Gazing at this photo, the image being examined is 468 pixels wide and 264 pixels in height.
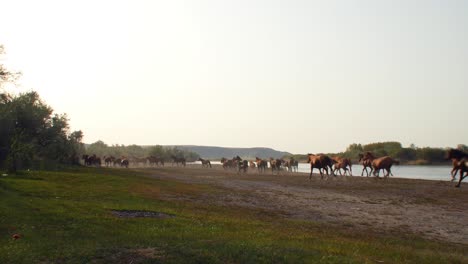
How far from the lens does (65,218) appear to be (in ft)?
56.1

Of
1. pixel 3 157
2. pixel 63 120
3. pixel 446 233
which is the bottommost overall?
pixel 446 233

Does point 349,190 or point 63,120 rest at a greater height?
point 63,120

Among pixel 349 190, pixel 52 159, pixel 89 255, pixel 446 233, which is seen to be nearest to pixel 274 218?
pixel 446 233

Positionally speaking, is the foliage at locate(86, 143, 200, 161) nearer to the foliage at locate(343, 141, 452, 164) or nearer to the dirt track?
the foliage at locate(343, 141, 452, 164)

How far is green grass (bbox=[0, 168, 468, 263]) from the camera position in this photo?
12.5 meters

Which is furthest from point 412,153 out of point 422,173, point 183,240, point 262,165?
point 183,240

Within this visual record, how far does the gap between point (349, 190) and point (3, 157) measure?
114ft

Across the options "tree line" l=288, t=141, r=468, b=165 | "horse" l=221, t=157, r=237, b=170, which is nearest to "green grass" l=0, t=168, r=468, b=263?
"horse" l=221, t=157, r=237, b=170

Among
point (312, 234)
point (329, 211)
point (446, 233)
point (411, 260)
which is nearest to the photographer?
point (411, 260)

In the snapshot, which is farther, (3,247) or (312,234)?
(312,234)

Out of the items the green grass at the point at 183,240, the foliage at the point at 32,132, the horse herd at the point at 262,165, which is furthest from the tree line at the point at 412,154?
the green grass at the point at 183,240

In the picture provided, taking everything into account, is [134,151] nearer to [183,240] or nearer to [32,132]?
[32,132]

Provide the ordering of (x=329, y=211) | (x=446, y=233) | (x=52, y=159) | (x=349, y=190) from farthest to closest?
(x=52, y=159)
(x=349, y=190)
(x=329, y=211)
(x=446, y=233)

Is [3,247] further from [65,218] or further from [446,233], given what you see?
[446,233]
